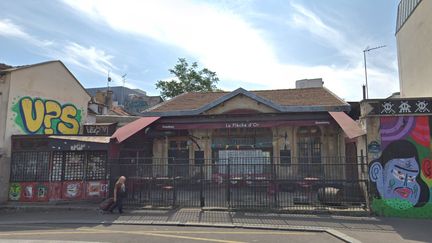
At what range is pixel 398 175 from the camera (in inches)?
502

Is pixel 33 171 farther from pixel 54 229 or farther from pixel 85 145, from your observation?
pixel 54 229

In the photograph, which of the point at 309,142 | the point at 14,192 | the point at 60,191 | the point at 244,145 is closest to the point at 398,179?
the point at 309,142

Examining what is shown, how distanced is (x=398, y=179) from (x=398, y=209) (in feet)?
3.48

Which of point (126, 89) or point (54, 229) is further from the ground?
point (126, 89)

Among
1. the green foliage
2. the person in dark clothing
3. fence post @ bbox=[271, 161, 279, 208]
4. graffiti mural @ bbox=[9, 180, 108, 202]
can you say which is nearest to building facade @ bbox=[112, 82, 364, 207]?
fence post @ bbox=[271, 161, 279, 208]

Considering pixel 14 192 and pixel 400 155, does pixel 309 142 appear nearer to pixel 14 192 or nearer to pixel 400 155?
pixel 400 155

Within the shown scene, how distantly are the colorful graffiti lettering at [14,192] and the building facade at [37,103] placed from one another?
0.61ft

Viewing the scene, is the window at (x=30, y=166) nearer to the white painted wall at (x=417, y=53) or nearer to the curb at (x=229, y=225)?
the curb at (x=229, y=225)

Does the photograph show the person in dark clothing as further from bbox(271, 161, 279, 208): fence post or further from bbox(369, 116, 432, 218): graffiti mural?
bbox(369, 116, 432, 218): graffiti mural

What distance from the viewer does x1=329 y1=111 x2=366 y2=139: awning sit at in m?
13.9

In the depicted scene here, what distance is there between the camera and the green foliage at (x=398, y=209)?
40.5ft

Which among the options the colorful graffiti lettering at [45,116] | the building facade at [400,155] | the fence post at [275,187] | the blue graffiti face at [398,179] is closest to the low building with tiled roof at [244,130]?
the colorful graffiti lettering at [45,116]

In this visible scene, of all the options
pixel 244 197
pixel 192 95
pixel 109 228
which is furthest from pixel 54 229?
pixel 192 95

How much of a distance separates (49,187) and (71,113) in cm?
591
